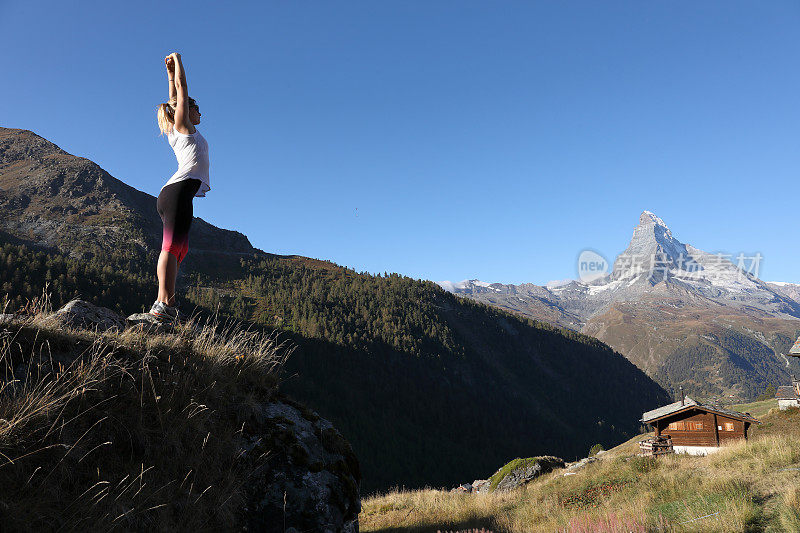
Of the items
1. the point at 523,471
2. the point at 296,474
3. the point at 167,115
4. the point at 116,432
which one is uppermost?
the point at 167,115

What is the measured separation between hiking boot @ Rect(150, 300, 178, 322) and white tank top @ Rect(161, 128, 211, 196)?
154cm

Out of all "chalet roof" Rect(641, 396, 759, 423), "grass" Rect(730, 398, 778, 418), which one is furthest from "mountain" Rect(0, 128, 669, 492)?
"chalet roof" Rect(641, 396, 759, 423)

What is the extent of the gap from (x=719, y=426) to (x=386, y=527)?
114ft

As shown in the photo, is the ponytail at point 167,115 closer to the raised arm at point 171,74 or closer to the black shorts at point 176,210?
the raised arm at point 171,74

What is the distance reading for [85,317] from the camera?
445 centimetres

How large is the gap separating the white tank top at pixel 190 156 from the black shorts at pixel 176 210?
7 centimetres

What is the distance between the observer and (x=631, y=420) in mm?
184250

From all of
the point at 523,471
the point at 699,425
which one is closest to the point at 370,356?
the point at 523,471

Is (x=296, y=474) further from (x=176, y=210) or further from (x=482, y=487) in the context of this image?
(x=482, y=487)

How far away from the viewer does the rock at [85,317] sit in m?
4.14

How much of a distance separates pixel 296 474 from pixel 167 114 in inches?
182

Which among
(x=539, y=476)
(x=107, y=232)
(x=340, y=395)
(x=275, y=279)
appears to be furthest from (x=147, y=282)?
(x=539, y=476)

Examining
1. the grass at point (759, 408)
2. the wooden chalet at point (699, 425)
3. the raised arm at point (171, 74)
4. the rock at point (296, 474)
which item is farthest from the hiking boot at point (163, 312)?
the grass at point (759, 408)

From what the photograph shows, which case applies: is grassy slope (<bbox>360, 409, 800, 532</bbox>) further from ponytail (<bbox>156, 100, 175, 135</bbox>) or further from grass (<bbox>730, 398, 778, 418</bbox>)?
grass (<bbox>730, 398, 778, 418</bbox>)
